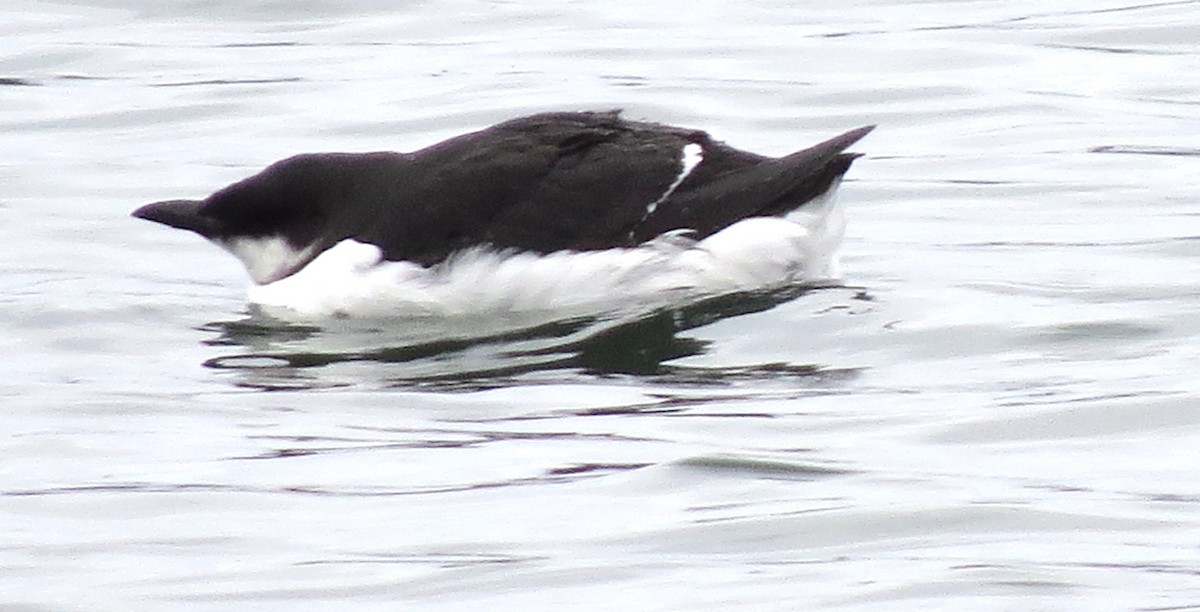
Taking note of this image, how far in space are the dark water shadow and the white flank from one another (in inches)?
2.6

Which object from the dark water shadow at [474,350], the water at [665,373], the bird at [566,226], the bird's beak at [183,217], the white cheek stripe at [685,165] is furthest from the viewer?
the bird's beak at [183,217]

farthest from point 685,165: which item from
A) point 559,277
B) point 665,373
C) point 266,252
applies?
point 266,252

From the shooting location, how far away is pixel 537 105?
13.3m

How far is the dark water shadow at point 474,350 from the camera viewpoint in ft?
27.0

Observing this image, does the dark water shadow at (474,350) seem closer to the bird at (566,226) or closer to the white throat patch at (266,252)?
the bird at (566,226)

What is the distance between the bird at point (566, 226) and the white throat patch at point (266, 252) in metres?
0.22

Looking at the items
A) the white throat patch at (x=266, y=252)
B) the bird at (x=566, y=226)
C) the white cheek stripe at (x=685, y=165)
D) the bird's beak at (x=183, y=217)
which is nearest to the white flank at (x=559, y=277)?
the bird at (x=566, y=226)

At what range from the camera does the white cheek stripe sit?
9273 mm

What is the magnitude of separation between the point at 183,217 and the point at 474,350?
5.05 ft

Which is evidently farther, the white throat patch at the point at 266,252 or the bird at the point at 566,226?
the white throat patch at the point at 266,252

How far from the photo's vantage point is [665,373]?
820cm

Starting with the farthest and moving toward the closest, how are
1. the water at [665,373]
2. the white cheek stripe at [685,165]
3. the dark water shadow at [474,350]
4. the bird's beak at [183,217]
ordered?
the bird's beak at [183,217], the white cheek stripe at [685,165], the dark water shadow at [474,350], the water at [665,373]

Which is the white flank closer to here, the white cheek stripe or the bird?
the bird

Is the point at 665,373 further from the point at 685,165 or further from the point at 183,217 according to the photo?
the point at 183,217
